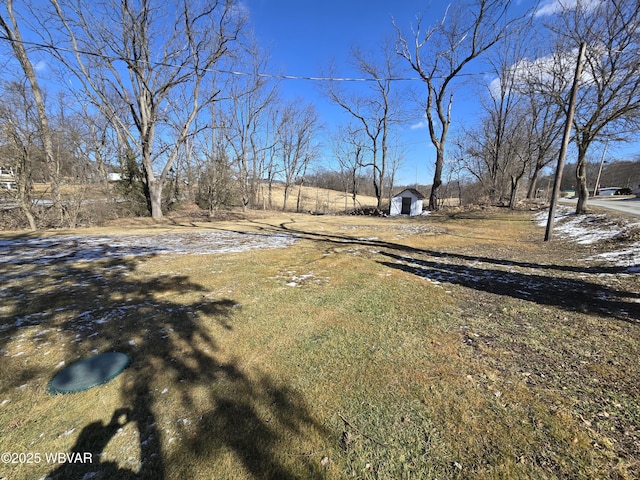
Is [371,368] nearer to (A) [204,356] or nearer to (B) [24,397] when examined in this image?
(A) [204,356]

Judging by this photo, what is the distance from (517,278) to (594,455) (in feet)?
13.6

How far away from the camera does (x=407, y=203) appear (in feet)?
83.1

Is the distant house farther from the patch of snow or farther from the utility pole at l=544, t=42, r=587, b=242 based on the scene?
the utility pole at l=544, t=42, r=587, b=242

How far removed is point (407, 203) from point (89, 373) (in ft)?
84.4

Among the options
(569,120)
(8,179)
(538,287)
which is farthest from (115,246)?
(569,120)

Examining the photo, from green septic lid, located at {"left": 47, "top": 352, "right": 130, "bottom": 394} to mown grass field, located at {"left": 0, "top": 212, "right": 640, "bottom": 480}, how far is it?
3.4 inches

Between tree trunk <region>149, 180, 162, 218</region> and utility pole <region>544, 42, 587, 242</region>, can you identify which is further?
tree trunk <region>149, 180, 162, 218</region>

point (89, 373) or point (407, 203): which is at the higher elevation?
point (407, 203)

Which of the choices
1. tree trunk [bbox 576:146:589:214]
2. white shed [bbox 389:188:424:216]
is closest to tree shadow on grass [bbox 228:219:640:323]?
tree trunk [bbox 576:146:589:214]

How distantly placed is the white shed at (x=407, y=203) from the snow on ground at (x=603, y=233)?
39.6ft

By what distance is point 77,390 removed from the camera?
218 centimetres

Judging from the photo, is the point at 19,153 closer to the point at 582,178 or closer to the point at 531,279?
the point at 531,279

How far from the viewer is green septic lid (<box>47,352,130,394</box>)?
2.21 meters

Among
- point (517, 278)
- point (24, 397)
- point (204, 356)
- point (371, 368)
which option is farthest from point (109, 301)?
point (517, 278)
